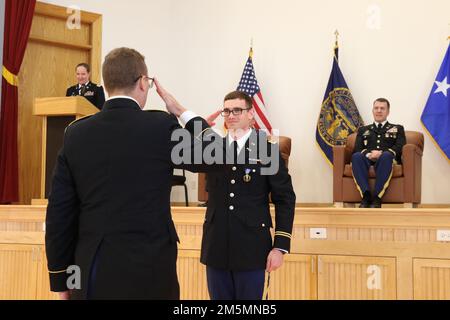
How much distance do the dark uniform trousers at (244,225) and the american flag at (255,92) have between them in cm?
460

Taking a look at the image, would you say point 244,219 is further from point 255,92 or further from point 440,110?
point 255,92

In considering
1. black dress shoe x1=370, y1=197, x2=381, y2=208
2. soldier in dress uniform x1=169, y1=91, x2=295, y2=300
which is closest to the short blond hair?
soldier in dress uniform x1=169, y1=91, x2=295, y2=300

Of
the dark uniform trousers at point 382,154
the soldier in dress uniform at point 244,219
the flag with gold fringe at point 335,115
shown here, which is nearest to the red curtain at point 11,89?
the flag with gold fringe at point 335,115

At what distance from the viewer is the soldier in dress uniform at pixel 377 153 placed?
18.7 ft

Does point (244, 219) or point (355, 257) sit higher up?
point (244, 219)

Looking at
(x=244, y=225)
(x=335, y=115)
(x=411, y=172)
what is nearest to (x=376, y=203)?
(x=411, y=172)

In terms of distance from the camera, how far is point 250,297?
2.62 metres

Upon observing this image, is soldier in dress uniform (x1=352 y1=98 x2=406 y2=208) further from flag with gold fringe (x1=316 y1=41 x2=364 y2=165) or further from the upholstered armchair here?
flag with gold fringe (x1=316 y1=41 x2=364 y2=165)

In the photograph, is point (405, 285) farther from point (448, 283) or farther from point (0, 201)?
point (0, 201)

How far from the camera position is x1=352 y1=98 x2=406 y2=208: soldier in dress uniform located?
5.69 metres

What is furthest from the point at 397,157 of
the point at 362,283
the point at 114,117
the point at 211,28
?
the point at 114,117

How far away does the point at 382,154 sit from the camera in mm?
5750

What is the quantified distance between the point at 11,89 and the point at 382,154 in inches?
174

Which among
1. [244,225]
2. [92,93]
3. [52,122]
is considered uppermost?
[92,93]
